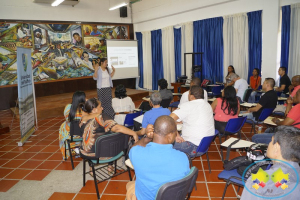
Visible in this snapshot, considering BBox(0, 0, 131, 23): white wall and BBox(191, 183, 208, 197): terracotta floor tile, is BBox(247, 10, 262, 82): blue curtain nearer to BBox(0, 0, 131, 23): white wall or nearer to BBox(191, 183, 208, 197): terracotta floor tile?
BBox(191, 183, 208, 197): terracotta floor tile

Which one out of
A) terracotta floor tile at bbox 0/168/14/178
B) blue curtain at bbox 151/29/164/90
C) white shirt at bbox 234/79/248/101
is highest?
blue curtain at bbox 151/29/164/90

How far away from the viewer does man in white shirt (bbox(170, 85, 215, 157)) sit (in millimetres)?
2699

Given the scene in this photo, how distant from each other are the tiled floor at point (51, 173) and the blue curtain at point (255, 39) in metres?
2.77

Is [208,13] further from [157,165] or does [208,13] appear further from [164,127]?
[157,165]

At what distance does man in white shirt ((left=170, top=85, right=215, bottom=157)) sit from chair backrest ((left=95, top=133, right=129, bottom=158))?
0.64 m

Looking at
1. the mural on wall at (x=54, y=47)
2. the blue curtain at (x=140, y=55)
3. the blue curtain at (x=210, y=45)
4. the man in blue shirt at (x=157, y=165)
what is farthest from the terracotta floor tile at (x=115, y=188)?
the blue curtain at (x=140, y=55)

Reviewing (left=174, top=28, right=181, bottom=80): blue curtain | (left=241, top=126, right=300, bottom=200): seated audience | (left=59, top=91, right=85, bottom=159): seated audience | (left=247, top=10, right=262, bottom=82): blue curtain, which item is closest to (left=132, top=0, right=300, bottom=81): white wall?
(left=247, top=10, right=262, bottom=82): blue curtain

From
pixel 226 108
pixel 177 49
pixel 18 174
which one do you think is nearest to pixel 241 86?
pixel 226 108

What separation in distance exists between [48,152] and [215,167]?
285 centimetres

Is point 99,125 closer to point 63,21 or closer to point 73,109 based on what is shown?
point 73,109

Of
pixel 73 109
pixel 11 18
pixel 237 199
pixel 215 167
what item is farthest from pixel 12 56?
pixel 237 199

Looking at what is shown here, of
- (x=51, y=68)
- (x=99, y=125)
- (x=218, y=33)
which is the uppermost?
(x=218, y=33)

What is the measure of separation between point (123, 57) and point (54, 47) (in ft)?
9.31

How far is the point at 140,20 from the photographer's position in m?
10.5
